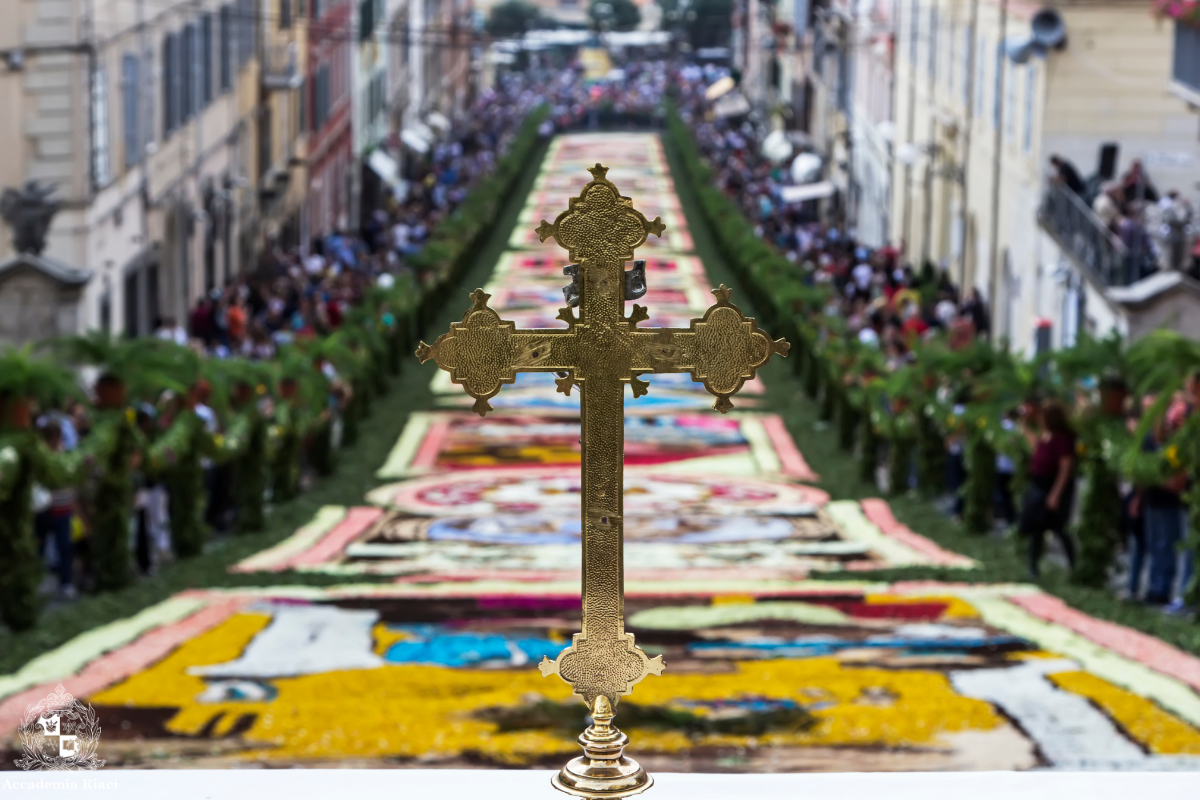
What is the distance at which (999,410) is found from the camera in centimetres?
1758

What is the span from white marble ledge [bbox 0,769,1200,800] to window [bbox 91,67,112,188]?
74.1ft

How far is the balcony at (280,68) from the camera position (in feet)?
144

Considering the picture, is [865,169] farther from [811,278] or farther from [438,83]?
[438,83]

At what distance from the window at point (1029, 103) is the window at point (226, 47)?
15.1 m

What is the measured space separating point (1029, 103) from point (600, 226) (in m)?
27.0

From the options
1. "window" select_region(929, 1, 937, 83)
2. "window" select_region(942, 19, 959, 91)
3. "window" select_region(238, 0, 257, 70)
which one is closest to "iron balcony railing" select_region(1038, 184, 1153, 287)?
"window" select_region(942, 19, 959, 91)

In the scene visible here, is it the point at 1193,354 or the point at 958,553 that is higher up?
the point at 1193,354

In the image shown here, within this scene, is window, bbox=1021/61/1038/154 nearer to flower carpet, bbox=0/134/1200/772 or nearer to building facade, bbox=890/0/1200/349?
building facade, bbox=890/0/1200/349

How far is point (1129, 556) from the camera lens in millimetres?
16016

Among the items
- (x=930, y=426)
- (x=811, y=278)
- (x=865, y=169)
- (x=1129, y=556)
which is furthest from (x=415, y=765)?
(x=865, y=169)

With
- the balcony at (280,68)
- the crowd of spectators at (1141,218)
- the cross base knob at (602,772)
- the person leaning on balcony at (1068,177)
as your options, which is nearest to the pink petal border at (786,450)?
the crowd of spectators at (1141,218)

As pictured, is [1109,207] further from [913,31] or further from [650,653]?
[913,31]

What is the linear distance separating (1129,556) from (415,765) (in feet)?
26.1

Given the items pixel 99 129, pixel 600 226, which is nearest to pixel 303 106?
pixel 99 129
